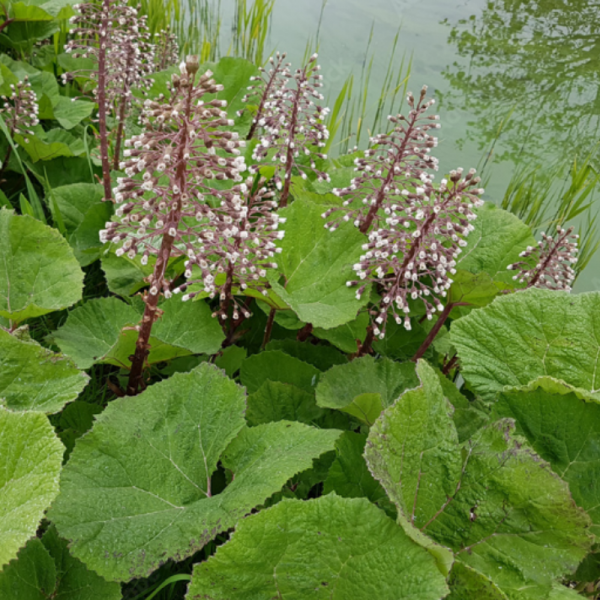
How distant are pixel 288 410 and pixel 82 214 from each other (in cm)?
164

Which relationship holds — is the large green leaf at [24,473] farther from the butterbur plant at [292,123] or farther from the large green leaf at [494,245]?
the large green leaf at [494,245]

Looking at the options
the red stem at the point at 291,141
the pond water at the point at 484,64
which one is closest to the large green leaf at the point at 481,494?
the red stem at the point at 291,141

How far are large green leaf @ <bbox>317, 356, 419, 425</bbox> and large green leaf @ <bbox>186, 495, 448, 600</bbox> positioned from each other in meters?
0.58

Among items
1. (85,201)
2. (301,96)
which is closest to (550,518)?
(301,96)

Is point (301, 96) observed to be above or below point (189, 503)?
above

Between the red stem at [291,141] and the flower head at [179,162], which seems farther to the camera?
the red stem at [291,141]

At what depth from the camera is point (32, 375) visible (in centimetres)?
143

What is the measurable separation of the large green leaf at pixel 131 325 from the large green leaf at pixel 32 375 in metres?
0.35

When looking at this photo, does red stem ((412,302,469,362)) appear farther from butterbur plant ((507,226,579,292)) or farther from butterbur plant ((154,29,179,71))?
butterbur plant ((154,29,179,71))

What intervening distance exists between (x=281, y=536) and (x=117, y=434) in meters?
0.58

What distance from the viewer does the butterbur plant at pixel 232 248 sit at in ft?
4.75

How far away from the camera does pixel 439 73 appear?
759cm

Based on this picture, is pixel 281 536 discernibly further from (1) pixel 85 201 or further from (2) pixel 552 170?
(2) pixel 552 170

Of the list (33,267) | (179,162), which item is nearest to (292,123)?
(179,162)
